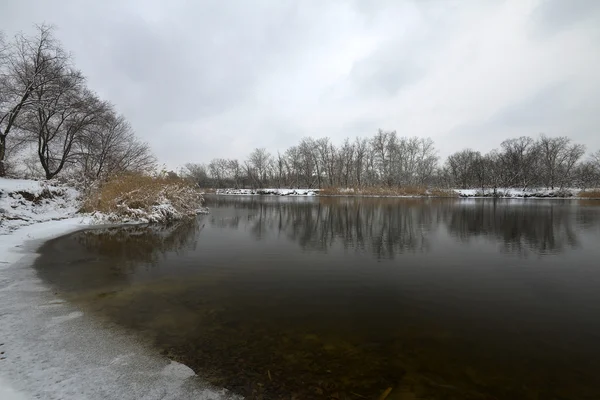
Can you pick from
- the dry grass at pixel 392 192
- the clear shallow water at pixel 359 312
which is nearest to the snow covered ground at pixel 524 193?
the dry grass at pixel 392 192

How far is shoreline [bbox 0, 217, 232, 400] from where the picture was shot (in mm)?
3133

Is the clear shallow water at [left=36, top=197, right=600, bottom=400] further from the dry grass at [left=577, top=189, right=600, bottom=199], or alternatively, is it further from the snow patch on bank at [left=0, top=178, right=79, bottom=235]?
the dry grass at [left=577, top=189, right=600, bottom=199]

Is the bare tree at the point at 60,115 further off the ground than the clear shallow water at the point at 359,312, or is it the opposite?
the bare tree at the point at 60,115

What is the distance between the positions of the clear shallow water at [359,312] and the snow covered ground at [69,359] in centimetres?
27

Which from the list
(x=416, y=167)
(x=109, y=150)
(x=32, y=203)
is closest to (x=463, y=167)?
(x=416, y=167)

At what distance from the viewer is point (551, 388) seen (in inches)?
138

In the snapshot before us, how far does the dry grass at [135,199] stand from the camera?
17794 millimetres

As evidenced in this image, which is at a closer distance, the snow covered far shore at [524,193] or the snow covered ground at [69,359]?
the snow covered ground at [69,359]

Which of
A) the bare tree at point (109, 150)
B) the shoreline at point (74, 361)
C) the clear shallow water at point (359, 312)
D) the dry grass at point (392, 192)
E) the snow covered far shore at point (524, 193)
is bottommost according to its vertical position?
the clear shallow water at point (359, 312)

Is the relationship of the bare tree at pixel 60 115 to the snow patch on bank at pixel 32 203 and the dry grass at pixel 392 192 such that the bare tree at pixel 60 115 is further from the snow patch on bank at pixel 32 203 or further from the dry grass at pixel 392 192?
the dry grass at pixel 392 192

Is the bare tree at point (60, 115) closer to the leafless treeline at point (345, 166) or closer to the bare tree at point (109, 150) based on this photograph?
the bare tree at point (109, 150)

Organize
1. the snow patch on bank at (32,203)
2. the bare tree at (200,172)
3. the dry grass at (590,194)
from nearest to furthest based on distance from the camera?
1. the snow patch on bank at (32,203)
2. the dry grass at (590,194)
3. the bare tree at (200,172)

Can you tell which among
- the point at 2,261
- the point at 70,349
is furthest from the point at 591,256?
the point at 2,261

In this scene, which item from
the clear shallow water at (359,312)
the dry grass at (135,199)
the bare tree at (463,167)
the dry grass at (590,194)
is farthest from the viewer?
the bare tree at (463,167)
